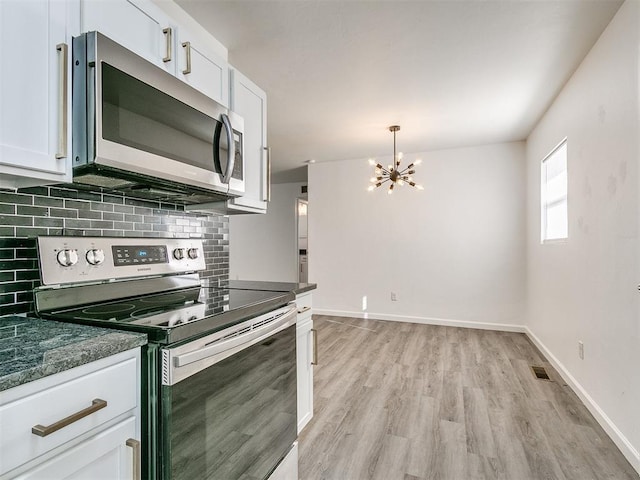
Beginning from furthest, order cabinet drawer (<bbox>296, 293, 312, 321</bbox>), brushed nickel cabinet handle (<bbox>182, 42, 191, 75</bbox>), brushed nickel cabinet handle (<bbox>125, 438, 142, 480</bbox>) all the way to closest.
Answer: cabinet drawer (<bbox>296, 293, 312, 321</bbox>), brushed nickel cabinet handle (<bbox>182, 42, 191, 75</bbox>), brushed nickel cabinet handle (<bbox>125, 438, 142, 480</bbox>)

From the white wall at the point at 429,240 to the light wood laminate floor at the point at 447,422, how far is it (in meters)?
1.20

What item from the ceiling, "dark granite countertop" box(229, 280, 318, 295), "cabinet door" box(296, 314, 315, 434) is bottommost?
"cabinet door" box(296, 314, 315, 434)

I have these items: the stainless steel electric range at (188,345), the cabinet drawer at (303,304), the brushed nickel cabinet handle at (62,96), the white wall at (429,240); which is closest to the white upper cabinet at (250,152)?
the stainless steel electric range at (188,345)

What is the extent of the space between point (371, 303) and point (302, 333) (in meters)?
3.63

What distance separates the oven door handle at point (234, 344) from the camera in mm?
1019

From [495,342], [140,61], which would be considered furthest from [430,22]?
[495,342]

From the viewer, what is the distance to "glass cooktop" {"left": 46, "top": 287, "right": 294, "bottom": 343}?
3.32ft

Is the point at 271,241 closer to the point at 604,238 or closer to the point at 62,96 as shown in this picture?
the point at 604,238

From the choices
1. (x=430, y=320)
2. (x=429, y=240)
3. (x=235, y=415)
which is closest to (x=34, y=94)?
(x=235, y=415)

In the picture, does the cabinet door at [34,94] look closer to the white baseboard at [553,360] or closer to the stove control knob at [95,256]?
the stove control knob at [95,256]

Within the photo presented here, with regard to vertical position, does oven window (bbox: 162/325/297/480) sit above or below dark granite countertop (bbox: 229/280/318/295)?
below

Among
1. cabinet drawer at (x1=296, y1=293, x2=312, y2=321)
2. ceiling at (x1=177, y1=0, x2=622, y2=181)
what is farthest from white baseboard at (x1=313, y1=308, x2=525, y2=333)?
cabinet drawer at (x1=296, y1=293, x2=312, y2=321)

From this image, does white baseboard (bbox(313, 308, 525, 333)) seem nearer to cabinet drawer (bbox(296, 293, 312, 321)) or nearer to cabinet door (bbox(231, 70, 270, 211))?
cabinet drawer (bbox(296, 293, 312, 321))

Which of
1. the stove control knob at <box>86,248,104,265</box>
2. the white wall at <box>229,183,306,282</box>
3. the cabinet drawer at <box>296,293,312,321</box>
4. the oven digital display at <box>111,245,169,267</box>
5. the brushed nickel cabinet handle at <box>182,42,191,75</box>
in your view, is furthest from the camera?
the white wall at <box>229,183,306,282</box>
